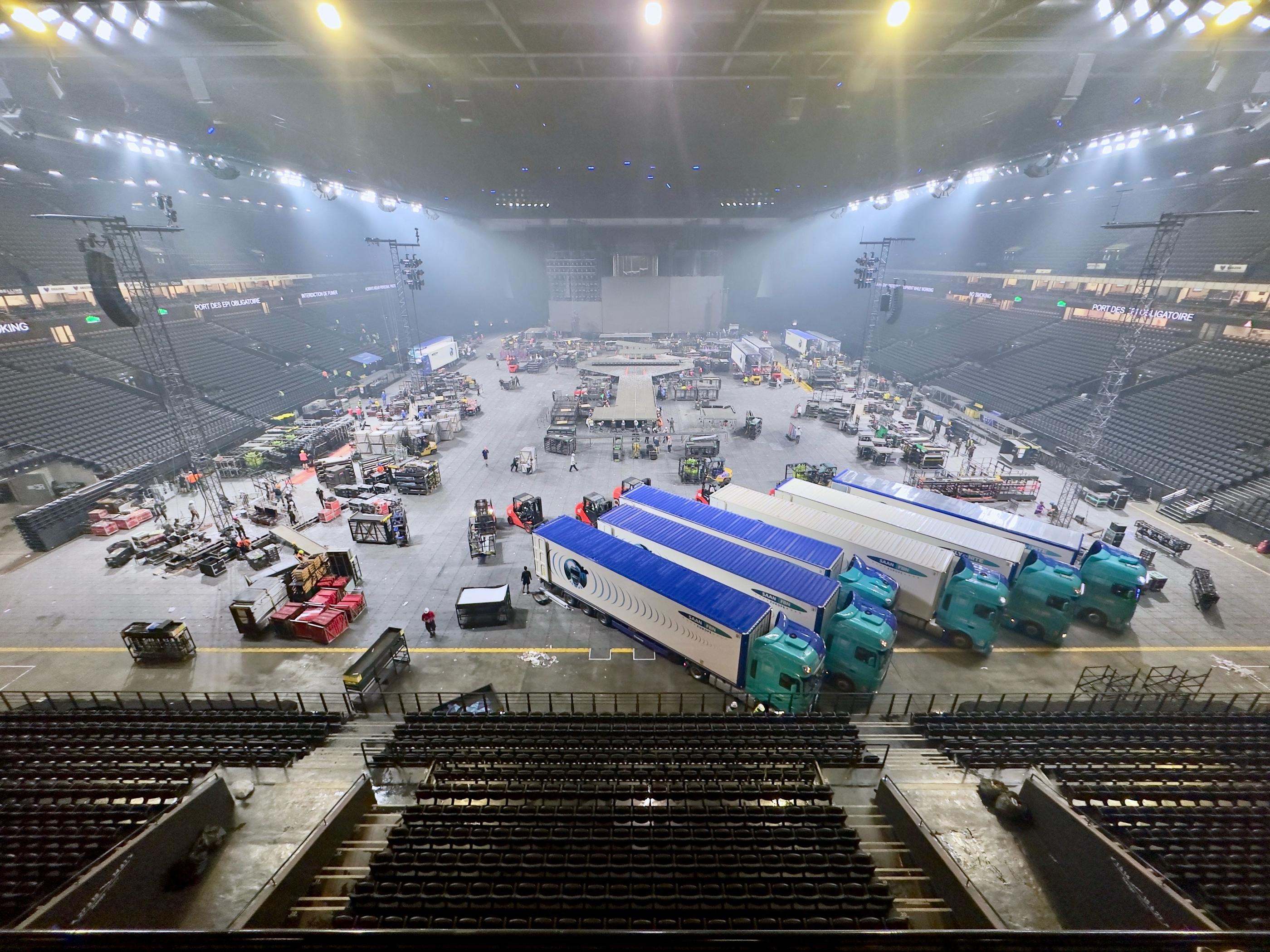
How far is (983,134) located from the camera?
25.3 m

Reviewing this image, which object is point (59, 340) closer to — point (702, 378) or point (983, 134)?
point (702, 378)

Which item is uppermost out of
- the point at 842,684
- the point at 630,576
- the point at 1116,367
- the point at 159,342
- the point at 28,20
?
the point at 28,20

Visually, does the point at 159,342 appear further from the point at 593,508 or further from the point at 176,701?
the point at 593,508

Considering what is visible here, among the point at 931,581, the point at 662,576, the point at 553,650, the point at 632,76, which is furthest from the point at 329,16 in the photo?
the point at 931,581

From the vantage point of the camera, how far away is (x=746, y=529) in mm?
16875

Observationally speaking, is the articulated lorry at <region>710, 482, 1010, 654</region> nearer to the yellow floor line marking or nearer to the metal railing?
the yellow floor line marking

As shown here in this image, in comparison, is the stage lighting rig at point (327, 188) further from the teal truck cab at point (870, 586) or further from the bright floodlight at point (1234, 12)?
the bright floodlight at point (1234, 12)

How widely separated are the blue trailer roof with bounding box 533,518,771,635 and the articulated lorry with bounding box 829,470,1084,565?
33.1 ft

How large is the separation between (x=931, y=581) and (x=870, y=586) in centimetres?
243

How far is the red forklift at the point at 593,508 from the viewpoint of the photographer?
22.3 metres

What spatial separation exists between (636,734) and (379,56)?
68.5 ft

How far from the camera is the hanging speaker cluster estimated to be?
711 inches

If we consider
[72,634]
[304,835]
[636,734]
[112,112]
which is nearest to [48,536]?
[72,634]

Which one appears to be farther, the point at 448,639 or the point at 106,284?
the point at 106,284
